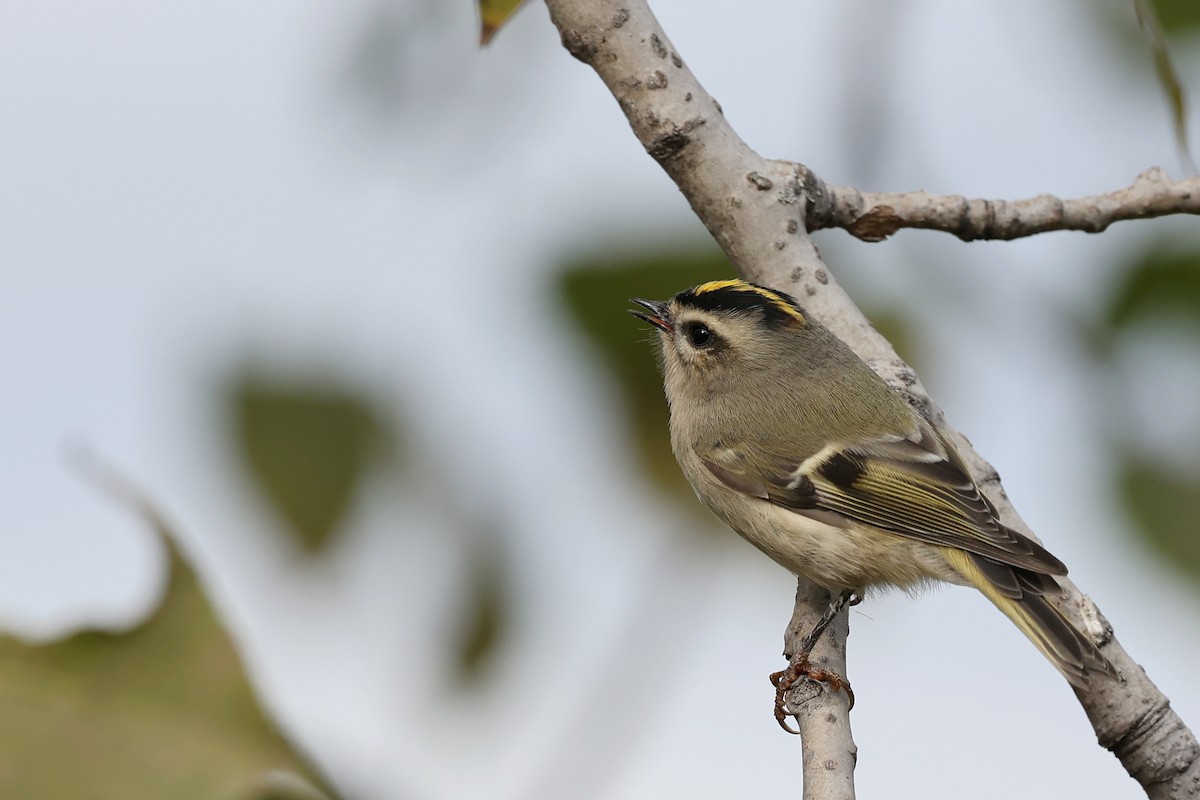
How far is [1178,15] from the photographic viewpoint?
1.58 metres

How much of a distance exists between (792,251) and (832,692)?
0.65 meters

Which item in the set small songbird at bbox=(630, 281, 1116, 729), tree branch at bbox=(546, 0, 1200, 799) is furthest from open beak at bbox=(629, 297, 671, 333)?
tree branch at bbox=(546, 0, 1200, 799)

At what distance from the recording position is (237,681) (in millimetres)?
533

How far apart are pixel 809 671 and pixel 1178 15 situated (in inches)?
38.9

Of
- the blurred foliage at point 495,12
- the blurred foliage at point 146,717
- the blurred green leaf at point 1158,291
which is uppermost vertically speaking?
the blurred green leaf at point 1158,291

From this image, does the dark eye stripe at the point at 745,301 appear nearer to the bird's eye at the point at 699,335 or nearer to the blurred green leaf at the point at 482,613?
the bird's eye at the point at 699,335

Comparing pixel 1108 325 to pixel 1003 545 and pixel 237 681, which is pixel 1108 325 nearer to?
pixel 1003 545

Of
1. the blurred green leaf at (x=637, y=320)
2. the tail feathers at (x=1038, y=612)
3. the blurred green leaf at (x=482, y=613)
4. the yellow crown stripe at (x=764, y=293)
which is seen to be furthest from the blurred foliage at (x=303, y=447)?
the tail feathers at (x=1038, y=612)

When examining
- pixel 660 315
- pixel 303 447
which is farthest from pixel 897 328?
pixel 303 447

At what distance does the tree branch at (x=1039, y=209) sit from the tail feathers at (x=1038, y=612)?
496 millimetres

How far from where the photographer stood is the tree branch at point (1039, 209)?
1760mm

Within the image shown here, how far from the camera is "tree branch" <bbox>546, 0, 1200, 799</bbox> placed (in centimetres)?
166

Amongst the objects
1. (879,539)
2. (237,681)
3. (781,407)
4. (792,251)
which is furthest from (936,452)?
(237,681)

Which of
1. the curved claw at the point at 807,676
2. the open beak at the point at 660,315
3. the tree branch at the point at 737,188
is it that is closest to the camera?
the curved claw at the point at 807,676
